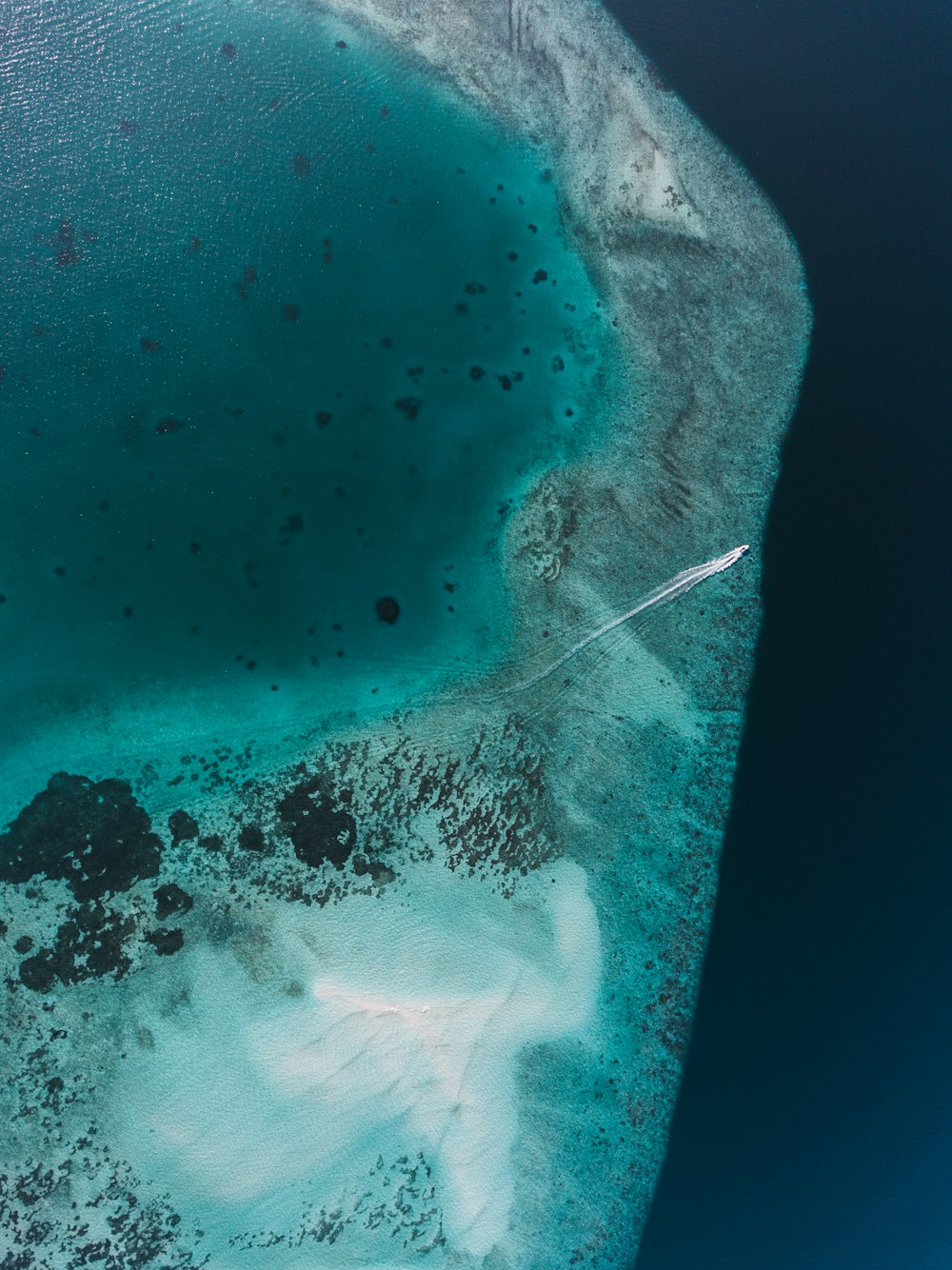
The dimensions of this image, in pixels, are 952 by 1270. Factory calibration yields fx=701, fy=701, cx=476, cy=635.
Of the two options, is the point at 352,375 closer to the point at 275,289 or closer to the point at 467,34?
the point at 275,289

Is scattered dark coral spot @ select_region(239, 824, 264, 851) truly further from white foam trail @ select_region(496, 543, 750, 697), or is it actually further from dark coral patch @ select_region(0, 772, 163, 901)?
white foam trail @ select_region(496, 543, 750, 697)

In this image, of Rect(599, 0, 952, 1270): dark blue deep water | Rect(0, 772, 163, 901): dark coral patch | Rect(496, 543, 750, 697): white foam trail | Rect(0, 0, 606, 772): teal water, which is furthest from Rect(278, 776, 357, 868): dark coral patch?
Rect(599, 0, 952, 1270): dark blue deep water

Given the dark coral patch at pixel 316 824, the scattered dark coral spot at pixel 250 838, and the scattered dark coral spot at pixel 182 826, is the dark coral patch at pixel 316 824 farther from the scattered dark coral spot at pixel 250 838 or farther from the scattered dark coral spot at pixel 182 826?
the scattered dark coral spot at pixel 182 826

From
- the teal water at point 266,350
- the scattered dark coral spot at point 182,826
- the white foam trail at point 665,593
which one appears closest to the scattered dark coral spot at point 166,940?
the scattered dark coral spot at point 182,826

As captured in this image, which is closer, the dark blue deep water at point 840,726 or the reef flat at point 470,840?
the reef flat at point 470,840

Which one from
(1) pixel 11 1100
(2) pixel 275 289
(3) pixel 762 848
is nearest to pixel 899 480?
(3) pixel 762 848
